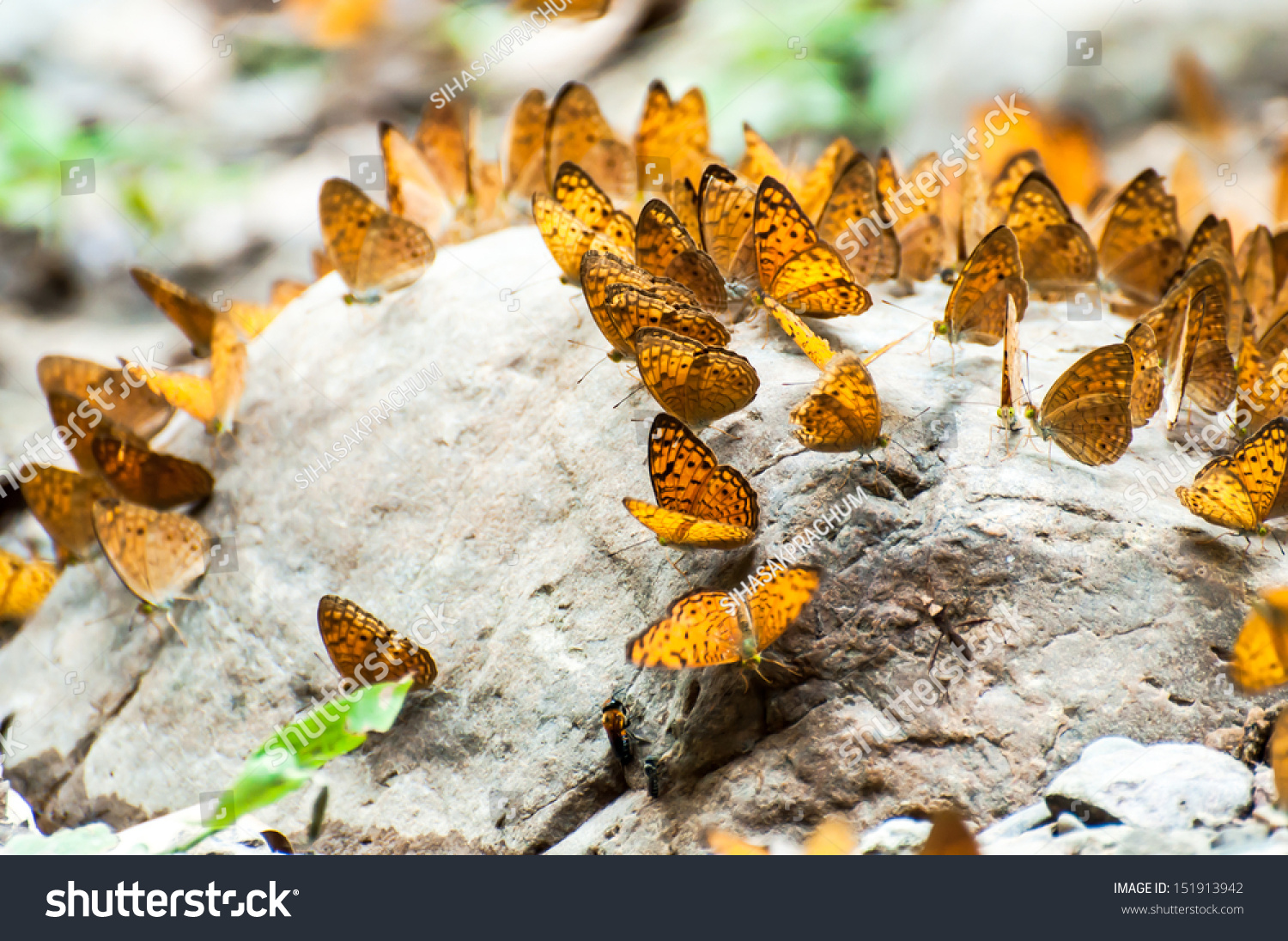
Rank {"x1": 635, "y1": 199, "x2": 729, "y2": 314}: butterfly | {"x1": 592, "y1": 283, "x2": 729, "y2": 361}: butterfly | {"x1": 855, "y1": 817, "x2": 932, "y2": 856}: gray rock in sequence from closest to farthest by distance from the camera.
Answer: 1. {"x1": 855, "y1": 817, "x2": 932, "y2": 856}: gray rock
2. {"x1": 592, "y1": 283, "x2": 729, "y2": 361}: butterfly
3. {"x1": 635, "y1": 199, "x2": 729, "y2": 314}: butterfly

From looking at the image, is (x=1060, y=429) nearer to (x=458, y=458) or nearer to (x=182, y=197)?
(x=458, y=458)

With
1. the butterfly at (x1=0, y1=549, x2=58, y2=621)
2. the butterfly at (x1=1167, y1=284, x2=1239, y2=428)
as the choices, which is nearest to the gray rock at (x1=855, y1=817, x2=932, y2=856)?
the butterfly at (x1=1167, y1=284, x2=1239, y2=428)

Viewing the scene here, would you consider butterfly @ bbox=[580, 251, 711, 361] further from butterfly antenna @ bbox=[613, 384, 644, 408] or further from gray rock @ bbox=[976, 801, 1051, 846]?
gray rock @ bbox=[976, 801, 1051, 846]

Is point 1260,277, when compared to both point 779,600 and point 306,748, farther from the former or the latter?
point 306,748

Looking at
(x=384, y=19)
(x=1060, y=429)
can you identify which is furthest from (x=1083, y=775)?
(x=384, y=19)

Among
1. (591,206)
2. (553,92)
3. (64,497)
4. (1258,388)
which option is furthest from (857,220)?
(553,92)
